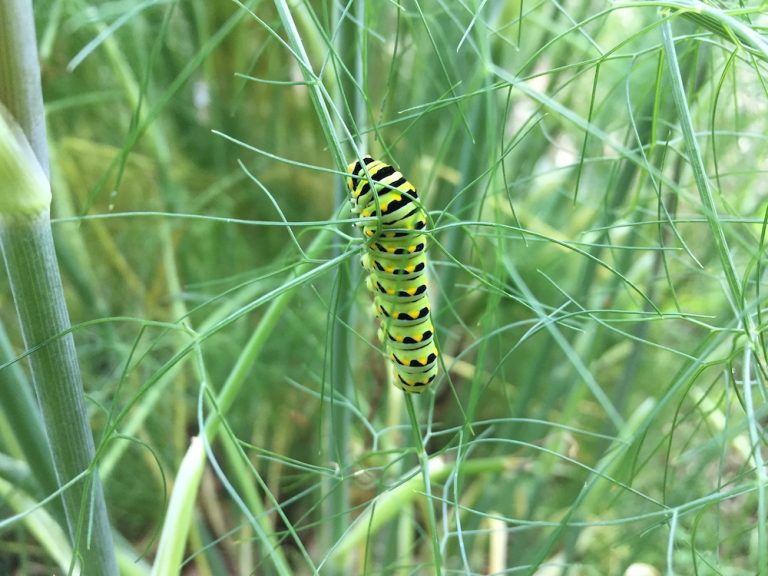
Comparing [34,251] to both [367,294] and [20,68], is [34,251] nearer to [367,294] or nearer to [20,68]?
[20,68]

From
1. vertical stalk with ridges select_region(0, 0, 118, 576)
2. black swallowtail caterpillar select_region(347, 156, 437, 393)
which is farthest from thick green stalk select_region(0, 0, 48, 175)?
black swallowtail caterpillar select_region(347, 156, 437, 393)

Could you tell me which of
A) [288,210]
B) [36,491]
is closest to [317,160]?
A: [288,210]

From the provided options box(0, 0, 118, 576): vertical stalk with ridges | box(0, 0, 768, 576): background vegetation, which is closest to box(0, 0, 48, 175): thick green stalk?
box(0, 0, 118, 576): vertical stalk with ridges

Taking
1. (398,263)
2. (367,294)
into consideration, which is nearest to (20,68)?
(398,263)

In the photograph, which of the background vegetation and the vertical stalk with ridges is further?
the background vegetation

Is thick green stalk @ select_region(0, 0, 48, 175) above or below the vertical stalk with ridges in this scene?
above

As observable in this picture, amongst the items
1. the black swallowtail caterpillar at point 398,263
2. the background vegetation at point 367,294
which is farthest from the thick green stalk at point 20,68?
the background vegetation at point 367,294

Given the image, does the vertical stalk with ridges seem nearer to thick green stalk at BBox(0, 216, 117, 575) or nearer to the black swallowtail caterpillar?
thick green stalk at BBox(0, 216, 117, 575)
